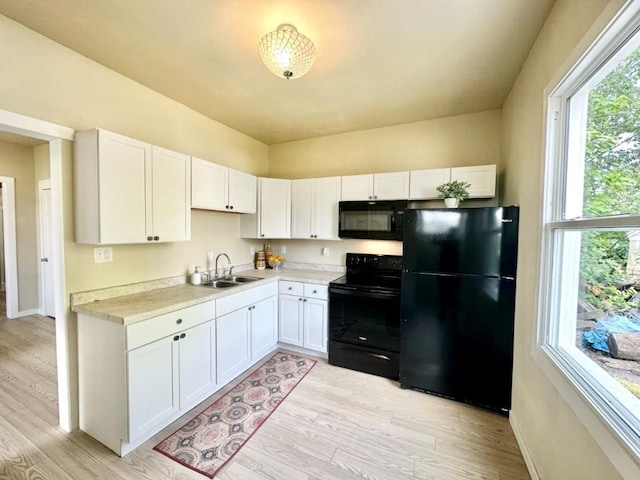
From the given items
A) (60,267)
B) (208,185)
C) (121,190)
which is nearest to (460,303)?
(208,185)

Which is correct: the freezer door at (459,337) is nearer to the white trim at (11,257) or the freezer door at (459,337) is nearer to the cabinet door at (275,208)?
the cabinet door at (275,208)

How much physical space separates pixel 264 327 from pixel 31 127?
2.45 meters

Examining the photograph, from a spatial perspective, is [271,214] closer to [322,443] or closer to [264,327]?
[264,327]

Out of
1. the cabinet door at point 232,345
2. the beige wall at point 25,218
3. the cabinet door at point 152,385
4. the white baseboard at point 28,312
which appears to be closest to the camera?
the cabinet door at point 152,385

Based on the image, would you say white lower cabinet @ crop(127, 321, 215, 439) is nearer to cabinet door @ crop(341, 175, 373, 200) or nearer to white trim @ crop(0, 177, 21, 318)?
cabinet door @ crop(341, 175, 373, 200)

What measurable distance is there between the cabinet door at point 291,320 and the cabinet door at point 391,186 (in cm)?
152

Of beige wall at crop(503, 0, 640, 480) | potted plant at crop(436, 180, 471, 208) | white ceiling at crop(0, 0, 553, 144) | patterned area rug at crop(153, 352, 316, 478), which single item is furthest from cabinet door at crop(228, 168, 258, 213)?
beige wall at crop(503, 0, 640, 480)

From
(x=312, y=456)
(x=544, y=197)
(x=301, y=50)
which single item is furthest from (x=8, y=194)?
(x=544, y=197)

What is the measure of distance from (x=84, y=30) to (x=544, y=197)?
3.02 m

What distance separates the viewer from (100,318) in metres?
1.77

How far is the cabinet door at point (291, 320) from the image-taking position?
3078 mm

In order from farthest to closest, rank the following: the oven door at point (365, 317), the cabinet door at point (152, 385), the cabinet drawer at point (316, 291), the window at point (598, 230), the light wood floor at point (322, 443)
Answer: the cabinet drawer at point (316, 291) < the oven door at point (365, 317) < the cabinet door at point (152, 385) < the light wood floor at point (322, 443) < the window at point (598, 230)

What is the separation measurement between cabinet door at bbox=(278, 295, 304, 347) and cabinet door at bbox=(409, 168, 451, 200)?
5.76 ft

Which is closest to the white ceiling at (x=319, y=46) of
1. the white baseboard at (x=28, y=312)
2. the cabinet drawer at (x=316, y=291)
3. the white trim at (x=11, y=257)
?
the cabinet drawer at (x=316, y=291)
